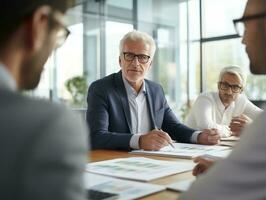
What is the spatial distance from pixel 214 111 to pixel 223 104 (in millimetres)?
123

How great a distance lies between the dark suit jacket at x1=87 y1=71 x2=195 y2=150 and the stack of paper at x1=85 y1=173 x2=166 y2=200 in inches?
29.9

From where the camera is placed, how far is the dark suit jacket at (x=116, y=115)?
6.80 feet

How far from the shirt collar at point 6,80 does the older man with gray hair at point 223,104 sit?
247cm

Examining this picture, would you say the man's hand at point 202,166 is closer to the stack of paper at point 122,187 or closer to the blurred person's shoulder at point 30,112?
the stack of paper at point 122,187

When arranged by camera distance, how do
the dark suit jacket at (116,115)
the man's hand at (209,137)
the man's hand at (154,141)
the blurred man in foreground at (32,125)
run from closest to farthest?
the blurred man in foreground at (32,125) < the man's hand at (154,141) < the dark suit jacket at (116,115) < the man's hand at (209,137)

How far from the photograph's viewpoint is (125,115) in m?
2.38

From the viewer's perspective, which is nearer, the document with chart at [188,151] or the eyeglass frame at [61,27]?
the eyeglass frame at [61,27]

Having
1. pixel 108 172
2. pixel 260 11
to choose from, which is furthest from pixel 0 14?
pixel 108 172

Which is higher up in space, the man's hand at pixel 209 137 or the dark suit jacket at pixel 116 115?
the dark suit jacket at pixel 116 115

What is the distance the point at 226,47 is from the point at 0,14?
6972mm

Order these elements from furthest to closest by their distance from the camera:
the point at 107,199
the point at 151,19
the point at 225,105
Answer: the point at 151,19
the point at 225,105
the point at 107,199

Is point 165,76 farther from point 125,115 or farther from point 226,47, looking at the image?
point 125,115

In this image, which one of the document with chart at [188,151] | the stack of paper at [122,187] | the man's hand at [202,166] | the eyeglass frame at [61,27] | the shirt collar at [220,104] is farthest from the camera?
the shirt collar at [220,104]

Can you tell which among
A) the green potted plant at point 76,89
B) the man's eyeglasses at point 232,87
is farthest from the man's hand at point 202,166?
the green potted plant at point 76,89
